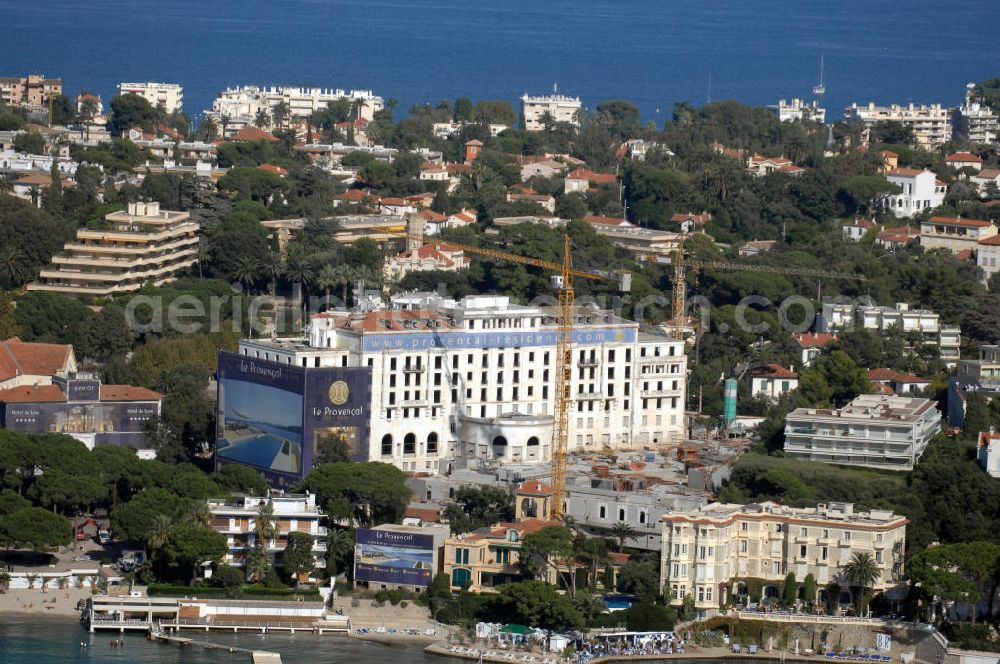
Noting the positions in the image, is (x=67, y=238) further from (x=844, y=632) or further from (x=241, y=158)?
(x=844, y=632)

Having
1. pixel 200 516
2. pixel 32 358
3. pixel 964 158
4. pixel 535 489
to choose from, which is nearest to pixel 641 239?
pixel 964 158

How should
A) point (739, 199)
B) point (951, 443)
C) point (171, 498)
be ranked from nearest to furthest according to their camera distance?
1. point (171, 498)
2. point (951, 443)
3. point (739, 199)

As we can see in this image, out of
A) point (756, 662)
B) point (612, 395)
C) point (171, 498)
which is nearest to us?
point (756, 662)

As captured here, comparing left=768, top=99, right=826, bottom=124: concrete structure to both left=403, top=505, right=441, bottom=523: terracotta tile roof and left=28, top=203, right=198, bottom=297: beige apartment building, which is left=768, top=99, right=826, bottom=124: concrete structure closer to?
left=28, top=203, right=198, bottom=297: beige apartment building

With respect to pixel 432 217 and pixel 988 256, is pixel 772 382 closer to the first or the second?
pixel 988 256

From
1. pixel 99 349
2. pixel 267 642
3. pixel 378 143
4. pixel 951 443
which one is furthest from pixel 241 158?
pixel 267 642

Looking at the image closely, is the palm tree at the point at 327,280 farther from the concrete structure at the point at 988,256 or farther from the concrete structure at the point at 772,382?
the concrete structure at the point at 988,256

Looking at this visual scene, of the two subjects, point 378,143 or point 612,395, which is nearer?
point 612,395

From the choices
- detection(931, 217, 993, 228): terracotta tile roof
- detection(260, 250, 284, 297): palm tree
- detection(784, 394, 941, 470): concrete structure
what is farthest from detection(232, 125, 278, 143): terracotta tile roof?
detection(784, 394, 941, 470): concrete structure
